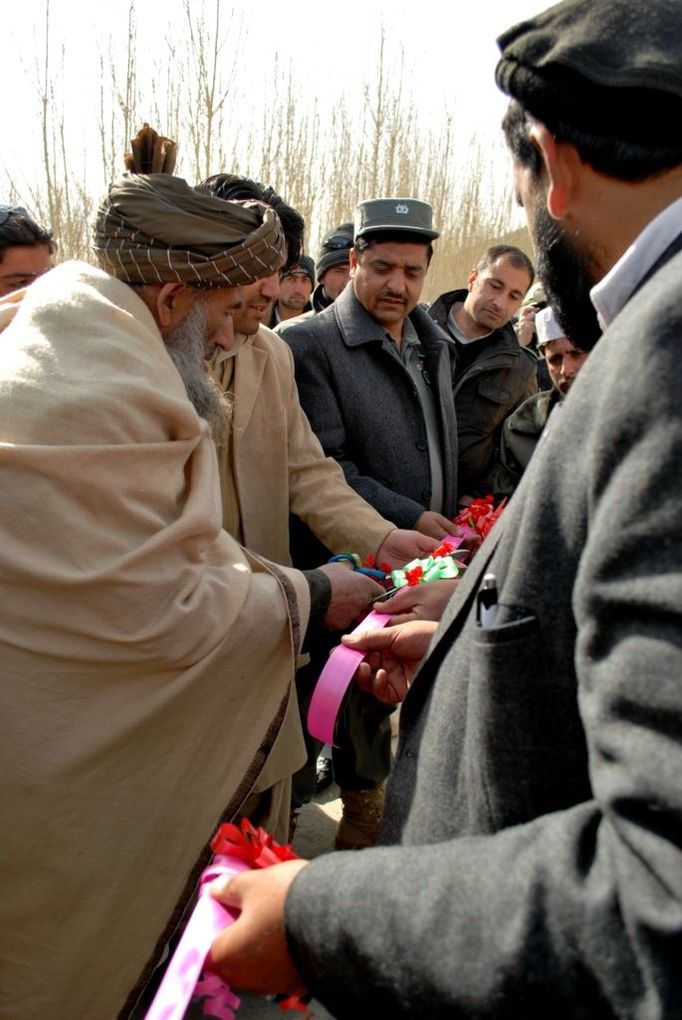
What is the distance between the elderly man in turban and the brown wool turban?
0.43 feet

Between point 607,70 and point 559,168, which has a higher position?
point 607,70

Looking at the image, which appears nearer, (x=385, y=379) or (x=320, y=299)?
(x=385, y=379)

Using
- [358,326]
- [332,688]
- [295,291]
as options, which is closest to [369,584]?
[332,688]

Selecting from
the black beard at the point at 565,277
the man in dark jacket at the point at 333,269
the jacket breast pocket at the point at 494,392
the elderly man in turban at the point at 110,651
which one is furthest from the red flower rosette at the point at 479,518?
the man in dark jacket at the point at 333,269

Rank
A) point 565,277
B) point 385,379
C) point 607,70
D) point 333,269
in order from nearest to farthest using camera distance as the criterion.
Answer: point 607,70
point 565,277
point 385,379
point 333,269

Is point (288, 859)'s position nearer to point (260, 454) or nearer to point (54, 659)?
point (54, 659)

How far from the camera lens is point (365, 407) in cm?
392

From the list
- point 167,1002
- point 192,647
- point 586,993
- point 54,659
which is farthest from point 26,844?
point 586,993

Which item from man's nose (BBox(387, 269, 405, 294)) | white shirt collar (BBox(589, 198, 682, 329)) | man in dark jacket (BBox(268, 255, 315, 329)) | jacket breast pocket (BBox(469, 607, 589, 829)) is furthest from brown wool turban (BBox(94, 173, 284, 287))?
man in dark jacket (BBox(268, 255, 315, 329))

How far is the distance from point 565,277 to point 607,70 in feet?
0.90

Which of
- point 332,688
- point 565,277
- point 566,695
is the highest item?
point 565,277

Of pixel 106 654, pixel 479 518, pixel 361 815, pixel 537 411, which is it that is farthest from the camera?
pixel 537 411

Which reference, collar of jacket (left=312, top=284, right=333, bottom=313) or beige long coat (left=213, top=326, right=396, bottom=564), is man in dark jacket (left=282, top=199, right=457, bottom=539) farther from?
collar of jacket (left=312, top=284, right=333, bottom=313)

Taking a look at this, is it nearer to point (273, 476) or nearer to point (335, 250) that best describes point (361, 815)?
point (273, 476)
